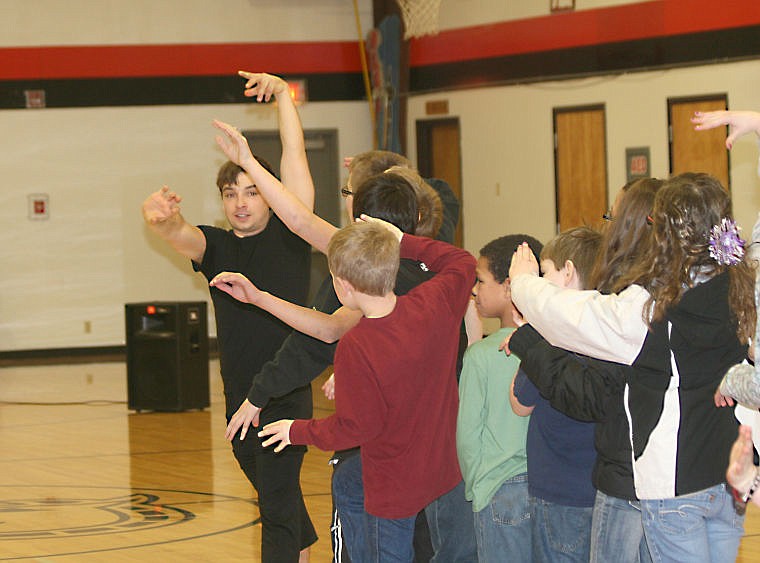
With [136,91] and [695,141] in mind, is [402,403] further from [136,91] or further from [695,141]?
[136,91]

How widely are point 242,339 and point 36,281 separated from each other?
37.5 feet

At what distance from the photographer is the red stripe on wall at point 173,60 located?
15109mm

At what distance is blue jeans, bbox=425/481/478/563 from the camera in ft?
11.0

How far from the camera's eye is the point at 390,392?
10.3ft

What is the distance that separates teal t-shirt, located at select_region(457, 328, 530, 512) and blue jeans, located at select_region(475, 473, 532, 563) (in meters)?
0.08

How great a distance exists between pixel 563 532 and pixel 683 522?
54 cm

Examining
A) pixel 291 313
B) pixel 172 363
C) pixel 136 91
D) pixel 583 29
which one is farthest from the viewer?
pixel 136 91

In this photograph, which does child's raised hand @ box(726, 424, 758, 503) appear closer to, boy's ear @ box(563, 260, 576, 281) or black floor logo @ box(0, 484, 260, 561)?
boy's ear @ box(563, 260, 576, 281)

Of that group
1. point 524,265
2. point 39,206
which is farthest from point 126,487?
point 39,206

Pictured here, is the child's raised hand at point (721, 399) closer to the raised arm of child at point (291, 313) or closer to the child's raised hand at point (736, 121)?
the child's raised hand at point (736, 121)

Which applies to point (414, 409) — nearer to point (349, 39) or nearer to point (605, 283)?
point (605, 283)

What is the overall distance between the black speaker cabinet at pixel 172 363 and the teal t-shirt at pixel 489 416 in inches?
291

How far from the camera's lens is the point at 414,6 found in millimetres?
15141

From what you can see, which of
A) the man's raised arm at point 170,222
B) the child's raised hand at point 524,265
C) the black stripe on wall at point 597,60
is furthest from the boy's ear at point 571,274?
the black stripe on wall at point 597,60
